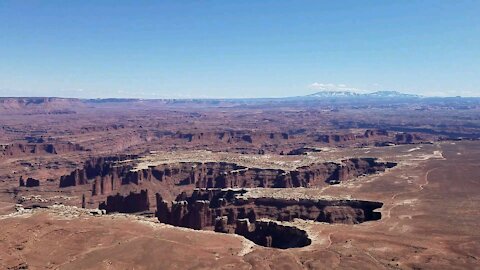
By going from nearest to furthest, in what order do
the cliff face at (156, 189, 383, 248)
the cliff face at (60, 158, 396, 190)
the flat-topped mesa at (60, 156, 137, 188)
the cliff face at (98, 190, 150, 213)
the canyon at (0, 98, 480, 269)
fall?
1. the canyon at (0, 98, 480, 269)
2. the cliff face at (156, 189, 383, 248)
3. the cliff face at (98, 190, 150, 213)
4. the cliff face at (60, 158, 396, 190)
5. the flat-topped mesa at (60, 156, 137, 188)

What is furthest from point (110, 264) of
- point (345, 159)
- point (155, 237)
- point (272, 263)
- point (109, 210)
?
point (345, 159)

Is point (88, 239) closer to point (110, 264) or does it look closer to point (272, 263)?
point (110, 264)

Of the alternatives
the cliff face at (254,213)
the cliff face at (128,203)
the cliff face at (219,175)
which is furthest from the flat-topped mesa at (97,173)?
the cliff face at (254,213)

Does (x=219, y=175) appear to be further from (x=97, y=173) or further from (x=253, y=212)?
(x=253, y=212)

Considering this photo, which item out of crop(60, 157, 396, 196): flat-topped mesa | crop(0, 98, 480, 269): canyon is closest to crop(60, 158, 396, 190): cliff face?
crop(60, 157, 396, 196): flat-topped mesa

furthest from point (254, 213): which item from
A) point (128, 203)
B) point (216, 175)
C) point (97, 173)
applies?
point (97, 173)

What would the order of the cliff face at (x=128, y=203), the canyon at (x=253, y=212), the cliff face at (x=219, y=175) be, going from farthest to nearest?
1. the cliff face at (x=219, y=175)
2. the cliff face at (x=128, y=203)
3. the canyon at (x=253, y=212)

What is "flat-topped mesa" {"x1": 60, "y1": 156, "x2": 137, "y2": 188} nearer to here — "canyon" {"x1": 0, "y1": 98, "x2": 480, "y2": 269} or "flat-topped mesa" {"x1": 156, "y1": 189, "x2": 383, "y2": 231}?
"canyon" {"x1": 0, "y1": 98, "x2": 480, "y2": 269}

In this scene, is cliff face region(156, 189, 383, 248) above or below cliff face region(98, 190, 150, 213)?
above

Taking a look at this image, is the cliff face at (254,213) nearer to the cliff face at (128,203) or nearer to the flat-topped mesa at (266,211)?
the flat-topped mesa at (266,211)
